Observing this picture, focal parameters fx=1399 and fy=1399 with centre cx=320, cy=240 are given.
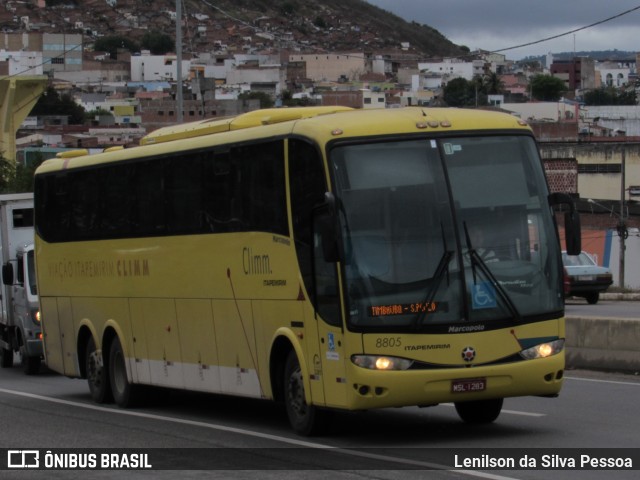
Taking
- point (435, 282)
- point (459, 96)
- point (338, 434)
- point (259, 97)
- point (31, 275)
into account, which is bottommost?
point (459, 96)

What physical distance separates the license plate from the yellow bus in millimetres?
13

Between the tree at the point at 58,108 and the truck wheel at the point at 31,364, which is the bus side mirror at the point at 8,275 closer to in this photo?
the truck wheel at the point at 31,364

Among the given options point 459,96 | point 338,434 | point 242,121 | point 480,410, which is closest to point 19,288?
point 242,121

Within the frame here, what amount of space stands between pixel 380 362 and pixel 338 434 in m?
1.66

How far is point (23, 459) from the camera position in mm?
13352

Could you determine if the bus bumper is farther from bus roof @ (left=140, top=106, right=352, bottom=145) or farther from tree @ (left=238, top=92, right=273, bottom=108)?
tree @ (left=238, top=92, right=273, bottom=108)

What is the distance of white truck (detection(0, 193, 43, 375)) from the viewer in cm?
2617

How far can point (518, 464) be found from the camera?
1163 cm

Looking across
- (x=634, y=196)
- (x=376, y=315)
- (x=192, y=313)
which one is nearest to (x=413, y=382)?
(x=376, y=315)

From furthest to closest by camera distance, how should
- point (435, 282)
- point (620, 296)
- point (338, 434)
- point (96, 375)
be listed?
point (620, 296)
point (96, 375)
point (338, 434)
point (435, 282)

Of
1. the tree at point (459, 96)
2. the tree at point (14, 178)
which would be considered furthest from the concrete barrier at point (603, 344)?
the tree at point (459, 96)

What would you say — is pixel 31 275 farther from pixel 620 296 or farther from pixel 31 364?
pixel 620 296

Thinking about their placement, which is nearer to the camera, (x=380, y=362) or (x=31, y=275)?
(x=380, y=362)

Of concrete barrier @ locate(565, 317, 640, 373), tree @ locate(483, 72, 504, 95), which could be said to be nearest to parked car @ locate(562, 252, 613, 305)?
concrete barrier @ locate(565, 317, 640, 373)
